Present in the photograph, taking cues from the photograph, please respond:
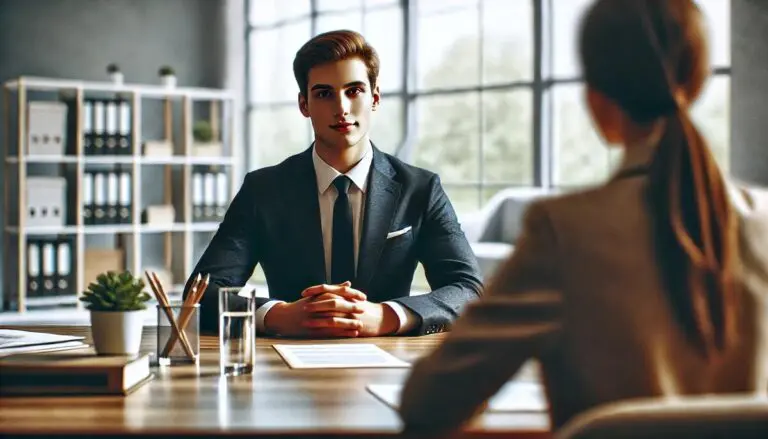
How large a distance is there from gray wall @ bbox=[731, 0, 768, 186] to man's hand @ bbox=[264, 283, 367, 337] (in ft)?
11.1

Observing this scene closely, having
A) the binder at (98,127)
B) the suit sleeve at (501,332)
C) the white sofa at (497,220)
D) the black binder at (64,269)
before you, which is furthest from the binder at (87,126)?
the suit sleeve at (501,332)

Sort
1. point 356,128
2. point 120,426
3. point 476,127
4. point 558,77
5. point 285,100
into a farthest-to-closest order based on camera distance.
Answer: point 285,100 → point 476,127 → point 558,77 → point 356,128 → point 120,426

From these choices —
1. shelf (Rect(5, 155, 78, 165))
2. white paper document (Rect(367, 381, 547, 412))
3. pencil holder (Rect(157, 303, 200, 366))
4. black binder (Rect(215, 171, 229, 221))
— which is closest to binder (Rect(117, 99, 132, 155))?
shelf (Rect(5, 155, 78, 165))

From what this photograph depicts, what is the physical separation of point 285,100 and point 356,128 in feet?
18.0

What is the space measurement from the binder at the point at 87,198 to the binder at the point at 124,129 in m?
0.29

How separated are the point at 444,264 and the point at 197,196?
5.10m

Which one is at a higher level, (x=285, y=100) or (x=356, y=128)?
(x=285, y=100)

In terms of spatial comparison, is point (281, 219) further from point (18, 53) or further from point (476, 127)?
point (18, 53)

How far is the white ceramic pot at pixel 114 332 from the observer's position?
1.58 m

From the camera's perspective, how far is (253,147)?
8039 mm

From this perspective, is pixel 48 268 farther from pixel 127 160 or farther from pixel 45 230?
pixel 127 160

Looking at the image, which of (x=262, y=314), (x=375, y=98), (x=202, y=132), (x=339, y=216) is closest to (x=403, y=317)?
(x=262, y=314)

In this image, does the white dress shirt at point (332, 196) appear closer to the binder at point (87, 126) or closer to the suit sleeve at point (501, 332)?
the suit sleeve at point (501, 332)

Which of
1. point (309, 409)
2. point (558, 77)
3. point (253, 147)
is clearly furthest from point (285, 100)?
point (309, 409)
